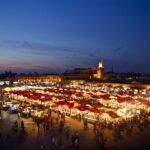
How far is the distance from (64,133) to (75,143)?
141 inches

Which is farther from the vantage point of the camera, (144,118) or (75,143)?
(144,118)

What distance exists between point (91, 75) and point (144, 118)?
11283cm

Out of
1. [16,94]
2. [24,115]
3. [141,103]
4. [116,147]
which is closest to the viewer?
[116,147]

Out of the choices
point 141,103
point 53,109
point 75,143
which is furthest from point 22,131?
point 141,103

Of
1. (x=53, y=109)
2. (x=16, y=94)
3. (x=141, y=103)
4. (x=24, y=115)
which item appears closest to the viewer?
(x=24, y=115)

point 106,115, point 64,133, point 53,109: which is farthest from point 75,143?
point 53,109

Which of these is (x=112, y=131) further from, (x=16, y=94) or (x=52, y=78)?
(x=52, y=78)

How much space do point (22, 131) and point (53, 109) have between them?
9730mm

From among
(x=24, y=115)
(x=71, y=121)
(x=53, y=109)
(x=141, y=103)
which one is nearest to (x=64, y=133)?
(x=71, y=121)

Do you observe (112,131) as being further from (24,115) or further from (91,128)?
(24,115)

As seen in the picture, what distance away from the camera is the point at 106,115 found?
25.0 metres

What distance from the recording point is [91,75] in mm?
139250

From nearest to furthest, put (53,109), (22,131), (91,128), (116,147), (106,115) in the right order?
(116,147), (22,131), (91,128), (106,115), (53,109)

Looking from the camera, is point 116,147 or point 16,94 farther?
point 16,94
